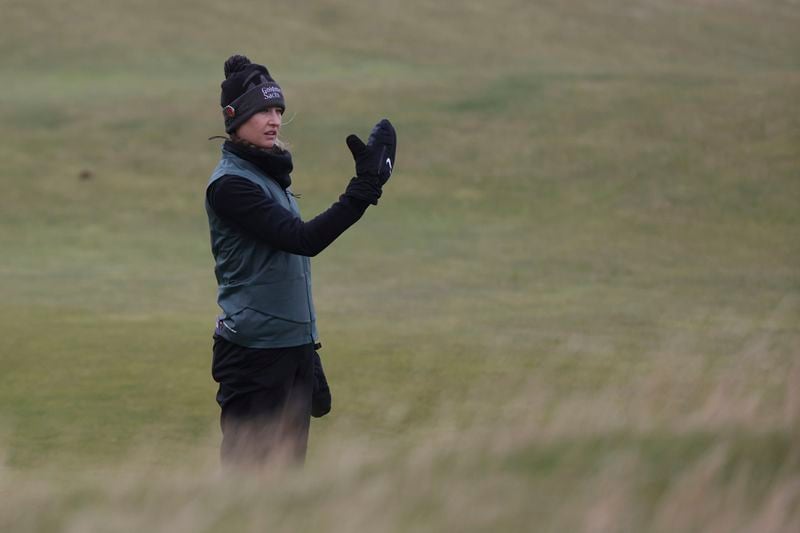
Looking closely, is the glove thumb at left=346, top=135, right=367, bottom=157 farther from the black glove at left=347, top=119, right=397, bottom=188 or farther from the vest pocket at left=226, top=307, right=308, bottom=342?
Answer: the vest pocket at left=226, top=307, right=308, bottom=342

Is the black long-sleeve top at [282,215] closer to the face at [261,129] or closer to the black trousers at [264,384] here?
the face at [261,129]

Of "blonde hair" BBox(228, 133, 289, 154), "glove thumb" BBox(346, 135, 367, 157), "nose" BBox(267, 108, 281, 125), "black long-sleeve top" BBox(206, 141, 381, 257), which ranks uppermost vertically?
"nose" BBox(267, 108, 281, 125)

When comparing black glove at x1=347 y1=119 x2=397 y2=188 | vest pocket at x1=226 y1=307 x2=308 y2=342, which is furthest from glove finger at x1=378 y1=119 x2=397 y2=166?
vest pocket at x1=226 y1=307 x2=308 y2=342

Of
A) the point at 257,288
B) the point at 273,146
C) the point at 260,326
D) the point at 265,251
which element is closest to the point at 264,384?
the point at 260,326

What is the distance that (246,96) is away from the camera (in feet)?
17.9

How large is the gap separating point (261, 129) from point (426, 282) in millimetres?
9772

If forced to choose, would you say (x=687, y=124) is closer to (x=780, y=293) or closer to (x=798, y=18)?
(x=780, y=293)

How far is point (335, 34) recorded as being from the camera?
114 feet

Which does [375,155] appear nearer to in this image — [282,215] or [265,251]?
[282,215]

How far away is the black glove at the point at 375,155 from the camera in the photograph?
5.11m

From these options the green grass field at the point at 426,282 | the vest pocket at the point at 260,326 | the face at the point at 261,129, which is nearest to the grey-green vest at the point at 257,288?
the vest pocket at the point at 260,326

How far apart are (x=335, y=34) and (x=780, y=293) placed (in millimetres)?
21824

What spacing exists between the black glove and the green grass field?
0.93m

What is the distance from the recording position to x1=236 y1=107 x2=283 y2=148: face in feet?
17.8
